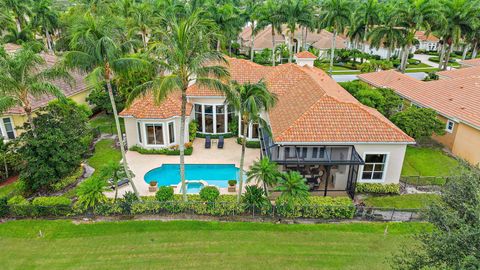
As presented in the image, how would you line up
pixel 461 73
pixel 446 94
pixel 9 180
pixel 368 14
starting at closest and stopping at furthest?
1. pixel 9 180
2. pixel 446 94
3. pixel 461 73
4. pixel 368 14

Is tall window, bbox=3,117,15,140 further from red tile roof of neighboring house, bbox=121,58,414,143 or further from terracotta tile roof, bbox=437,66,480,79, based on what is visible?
terracotta tile roof, bbox=437,66,480,79

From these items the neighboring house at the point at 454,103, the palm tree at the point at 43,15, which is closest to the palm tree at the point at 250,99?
the neighboring house at the point at 454,103

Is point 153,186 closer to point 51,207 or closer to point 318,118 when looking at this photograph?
point 51,207

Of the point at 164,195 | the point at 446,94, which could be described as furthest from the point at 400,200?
the point at 446,94

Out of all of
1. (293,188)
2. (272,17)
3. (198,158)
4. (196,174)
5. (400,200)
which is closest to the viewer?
(293,188)

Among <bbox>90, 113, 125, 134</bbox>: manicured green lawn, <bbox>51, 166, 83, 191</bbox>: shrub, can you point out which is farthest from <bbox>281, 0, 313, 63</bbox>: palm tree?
<bbox>51, 166, 83, 191</bbox>: shrub

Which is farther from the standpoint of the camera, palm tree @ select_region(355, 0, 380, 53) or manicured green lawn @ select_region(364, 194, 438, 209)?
palm tree @ select_region(355, 0, 380, 53)
